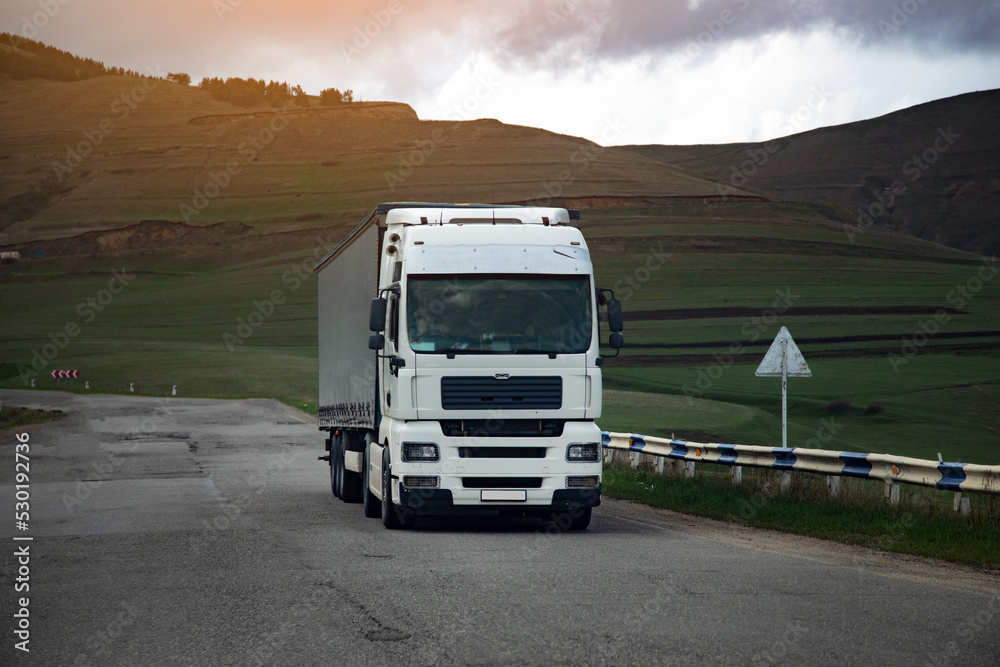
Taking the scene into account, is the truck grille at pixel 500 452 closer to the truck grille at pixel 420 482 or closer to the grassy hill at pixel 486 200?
the truck grille at pixel 420 482

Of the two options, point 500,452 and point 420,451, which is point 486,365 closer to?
point 500,452

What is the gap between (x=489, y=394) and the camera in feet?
40.2

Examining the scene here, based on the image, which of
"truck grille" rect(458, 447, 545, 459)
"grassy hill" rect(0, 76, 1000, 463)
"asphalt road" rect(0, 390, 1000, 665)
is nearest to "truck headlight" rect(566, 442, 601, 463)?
"truck grille" rect(458, 447, 545, 459)

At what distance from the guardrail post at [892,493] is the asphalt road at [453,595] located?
1985 millimetres

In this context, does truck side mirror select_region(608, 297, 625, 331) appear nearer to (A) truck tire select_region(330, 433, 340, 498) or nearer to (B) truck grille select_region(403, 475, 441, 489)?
(B) truck grille select_region(403, 475, 441, 489)

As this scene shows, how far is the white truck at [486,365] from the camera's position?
12.2 metres

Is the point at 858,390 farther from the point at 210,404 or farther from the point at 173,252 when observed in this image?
the point at 173,252

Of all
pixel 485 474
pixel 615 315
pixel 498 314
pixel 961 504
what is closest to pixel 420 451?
pixel 485 474

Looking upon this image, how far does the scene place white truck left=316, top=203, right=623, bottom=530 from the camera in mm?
12250

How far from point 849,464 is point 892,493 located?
0.96 m

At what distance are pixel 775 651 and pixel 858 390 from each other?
4704cm

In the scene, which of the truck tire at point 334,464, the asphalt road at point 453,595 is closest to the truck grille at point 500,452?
the asphalt road at point 453,595

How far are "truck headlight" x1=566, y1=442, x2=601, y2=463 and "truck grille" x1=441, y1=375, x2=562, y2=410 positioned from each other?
594 mm

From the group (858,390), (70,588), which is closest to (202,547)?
(70,588)
